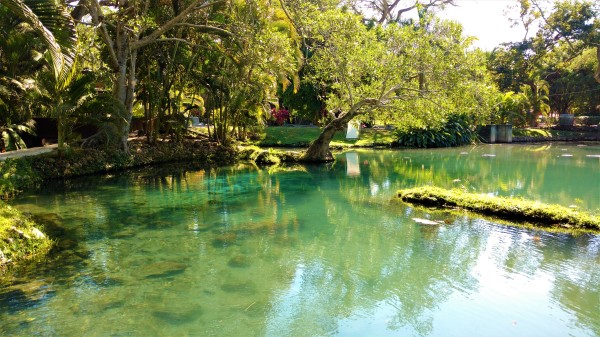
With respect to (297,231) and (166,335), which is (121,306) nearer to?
(166,335)

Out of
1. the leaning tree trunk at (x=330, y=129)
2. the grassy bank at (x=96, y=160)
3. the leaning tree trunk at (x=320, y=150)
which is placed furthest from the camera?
the leaning tree trunk at (x=320, y=150)

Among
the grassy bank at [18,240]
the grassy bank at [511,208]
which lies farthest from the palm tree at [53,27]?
the grassy bank at [511,208]

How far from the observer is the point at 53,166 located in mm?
15352

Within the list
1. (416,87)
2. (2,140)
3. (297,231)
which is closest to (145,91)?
(2,140)

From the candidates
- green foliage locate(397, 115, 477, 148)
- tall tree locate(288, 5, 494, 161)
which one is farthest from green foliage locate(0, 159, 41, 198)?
green foliage locate(397, 115, 477, 148)

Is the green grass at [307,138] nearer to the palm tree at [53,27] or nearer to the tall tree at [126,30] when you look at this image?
the tall tree at [126,30]

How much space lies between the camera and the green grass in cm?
2991

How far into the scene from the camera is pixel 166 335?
16.0 feet

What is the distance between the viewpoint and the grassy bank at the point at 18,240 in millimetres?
6891

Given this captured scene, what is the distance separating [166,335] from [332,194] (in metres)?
8.77

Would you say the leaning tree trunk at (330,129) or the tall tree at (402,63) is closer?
the tall tree at (402,63)

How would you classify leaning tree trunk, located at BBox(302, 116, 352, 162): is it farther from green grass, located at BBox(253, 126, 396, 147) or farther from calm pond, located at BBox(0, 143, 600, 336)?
green grass, located at BBox(253, 126, 396, 147)

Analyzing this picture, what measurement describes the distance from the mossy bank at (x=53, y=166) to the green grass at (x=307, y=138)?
21.7 ft

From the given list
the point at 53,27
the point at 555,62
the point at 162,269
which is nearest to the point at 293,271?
the point at 162,269
